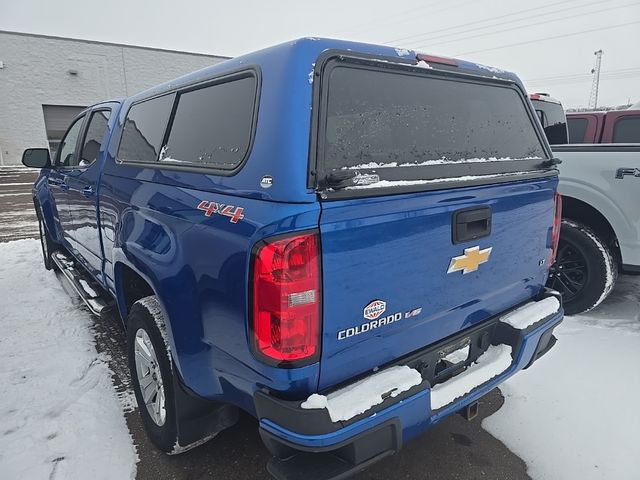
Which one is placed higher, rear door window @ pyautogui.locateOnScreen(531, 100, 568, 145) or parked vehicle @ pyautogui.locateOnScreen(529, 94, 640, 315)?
rear door window @ pyautogui.locateOnScreen(531, 100, 568, 145)

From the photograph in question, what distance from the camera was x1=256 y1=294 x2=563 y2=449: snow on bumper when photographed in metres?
1.49

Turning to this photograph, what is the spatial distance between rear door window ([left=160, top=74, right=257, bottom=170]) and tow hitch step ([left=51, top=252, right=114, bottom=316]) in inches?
66.9

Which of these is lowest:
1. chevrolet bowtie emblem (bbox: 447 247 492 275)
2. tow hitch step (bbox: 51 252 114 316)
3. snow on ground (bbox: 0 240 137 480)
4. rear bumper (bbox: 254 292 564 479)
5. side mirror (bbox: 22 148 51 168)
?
snow on ground (bbox: 0 240 137 480)

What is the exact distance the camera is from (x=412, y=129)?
77.2 inches

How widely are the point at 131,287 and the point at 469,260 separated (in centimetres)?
201

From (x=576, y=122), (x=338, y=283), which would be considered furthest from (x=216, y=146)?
(x=576, y=122)

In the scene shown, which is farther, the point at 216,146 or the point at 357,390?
the point at 216,146

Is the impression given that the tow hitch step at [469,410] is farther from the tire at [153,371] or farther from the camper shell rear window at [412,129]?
the tire at [153,371]

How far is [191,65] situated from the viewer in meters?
30.9

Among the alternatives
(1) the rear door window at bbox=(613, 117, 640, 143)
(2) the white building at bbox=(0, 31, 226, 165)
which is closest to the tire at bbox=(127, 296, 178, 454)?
(1) the rear door window at bbox=(613, 117, 640, 143)

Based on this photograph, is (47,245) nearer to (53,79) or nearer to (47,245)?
(47,245)

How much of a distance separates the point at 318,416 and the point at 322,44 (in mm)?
1349

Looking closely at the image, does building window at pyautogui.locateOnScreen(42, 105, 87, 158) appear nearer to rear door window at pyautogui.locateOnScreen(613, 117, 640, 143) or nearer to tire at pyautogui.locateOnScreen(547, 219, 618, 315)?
rear door window at pyautogui.locateOnScreen(613, 117, 640, 143)

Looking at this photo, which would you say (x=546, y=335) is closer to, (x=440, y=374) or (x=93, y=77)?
(x=440, y=374)
